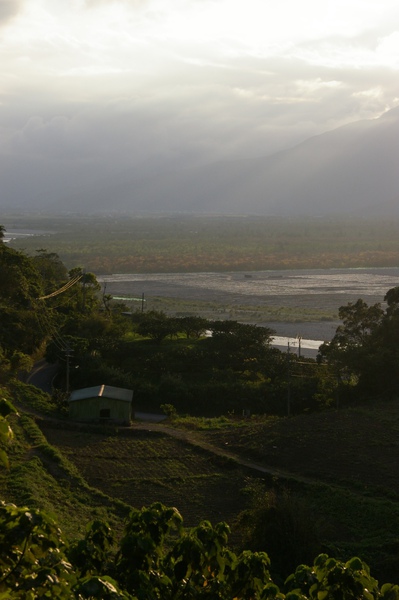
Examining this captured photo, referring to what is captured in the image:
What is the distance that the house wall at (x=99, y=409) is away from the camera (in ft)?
87.0

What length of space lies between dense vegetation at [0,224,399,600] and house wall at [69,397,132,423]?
4.38ft

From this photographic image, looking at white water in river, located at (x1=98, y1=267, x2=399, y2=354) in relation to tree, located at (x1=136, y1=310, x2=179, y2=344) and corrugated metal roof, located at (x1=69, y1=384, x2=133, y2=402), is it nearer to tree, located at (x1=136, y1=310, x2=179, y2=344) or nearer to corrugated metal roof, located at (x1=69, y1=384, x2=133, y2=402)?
tree, located at (x1=136, y1=310, x2=179, y2=344)

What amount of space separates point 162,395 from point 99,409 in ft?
19.2

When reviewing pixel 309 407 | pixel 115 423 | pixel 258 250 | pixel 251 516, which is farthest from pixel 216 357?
pixel 258 250

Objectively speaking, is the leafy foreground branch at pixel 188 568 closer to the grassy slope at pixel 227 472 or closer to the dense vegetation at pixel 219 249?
the grassy slope at pixel 227 472

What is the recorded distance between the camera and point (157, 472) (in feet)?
69.1

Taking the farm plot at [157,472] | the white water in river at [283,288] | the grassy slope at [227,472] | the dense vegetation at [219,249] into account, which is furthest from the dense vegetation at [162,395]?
the dense vegetation at [219,249]

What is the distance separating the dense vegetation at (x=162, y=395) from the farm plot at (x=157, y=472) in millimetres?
921

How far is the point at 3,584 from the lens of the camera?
525 centimetres

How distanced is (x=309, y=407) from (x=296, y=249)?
315 feet

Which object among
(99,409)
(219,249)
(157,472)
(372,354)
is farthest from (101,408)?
(219,249)

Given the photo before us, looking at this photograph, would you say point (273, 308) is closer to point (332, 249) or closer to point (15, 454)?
point (15, 454)

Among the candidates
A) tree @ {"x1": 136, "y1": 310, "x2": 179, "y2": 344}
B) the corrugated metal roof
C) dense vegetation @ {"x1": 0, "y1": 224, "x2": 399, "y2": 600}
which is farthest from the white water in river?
the corrugated metal roof

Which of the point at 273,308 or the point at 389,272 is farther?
the point at 389,272
